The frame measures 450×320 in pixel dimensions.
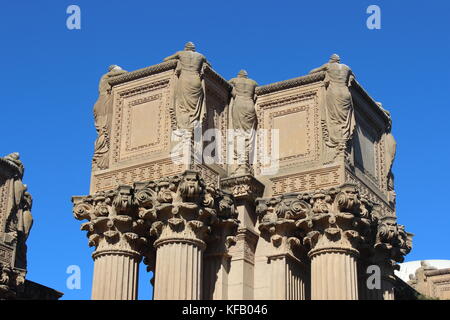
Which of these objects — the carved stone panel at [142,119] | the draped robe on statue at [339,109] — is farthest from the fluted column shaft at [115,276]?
the draped robe on statue at [339,109]

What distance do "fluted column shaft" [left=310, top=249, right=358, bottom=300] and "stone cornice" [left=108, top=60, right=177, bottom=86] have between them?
7.08 m

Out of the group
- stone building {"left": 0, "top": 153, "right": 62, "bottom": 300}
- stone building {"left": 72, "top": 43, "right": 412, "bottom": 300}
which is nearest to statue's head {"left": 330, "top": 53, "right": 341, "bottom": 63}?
stone building {"left": 72, "top": 43, "right": 412, "bottom": 300}

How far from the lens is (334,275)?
3133 centimetres

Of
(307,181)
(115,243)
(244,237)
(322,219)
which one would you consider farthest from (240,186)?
(115,243)

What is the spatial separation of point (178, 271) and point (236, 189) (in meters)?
3.98

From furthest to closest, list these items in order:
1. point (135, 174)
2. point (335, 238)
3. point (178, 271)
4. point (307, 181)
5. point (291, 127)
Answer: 1. point (291, 127)
2. point (307, 181)
3. point (135, 174)
4. point (335, 238)
5. point (178, 271)

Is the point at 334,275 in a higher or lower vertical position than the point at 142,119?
lower

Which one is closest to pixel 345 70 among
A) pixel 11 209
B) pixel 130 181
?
pixel 130 181

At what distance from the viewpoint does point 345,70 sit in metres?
33.8

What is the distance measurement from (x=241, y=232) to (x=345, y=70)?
19.4 ft

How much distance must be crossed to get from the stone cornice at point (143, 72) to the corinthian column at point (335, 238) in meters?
5.83

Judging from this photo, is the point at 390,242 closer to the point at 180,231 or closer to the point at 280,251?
the point at 280,251

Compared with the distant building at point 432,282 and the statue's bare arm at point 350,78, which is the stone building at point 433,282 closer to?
the distant building at point 432,282
